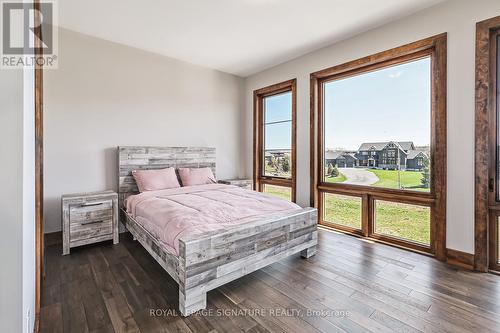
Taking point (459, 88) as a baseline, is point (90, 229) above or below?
below

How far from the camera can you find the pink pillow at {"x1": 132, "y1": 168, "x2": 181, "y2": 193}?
349cm

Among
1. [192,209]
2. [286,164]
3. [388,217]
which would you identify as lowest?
[388,217]

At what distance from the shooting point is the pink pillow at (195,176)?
3.95 m

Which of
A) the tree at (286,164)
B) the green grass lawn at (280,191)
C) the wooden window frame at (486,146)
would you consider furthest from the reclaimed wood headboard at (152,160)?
the wooden window frame at (486,146)

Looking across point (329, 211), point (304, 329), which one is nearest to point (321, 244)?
point (329, 211)

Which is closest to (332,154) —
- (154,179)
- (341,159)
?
(341,159)

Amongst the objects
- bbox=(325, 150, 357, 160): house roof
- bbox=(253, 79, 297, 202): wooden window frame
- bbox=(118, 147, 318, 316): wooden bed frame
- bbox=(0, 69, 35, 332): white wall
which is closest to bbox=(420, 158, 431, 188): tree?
bbox=(325, 150, 357, 160): house roof

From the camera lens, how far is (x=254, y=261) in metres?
2.19

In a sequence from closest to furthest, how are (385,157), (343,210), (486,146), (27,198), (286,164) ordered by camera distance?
(27,198) → (486,146) → (385,157) → (343,210) → (286,164)

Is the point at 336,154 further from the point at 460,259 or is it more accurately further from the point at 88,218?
the point at 88,218

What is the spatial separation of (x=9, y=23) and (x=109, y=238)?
9.23 feet

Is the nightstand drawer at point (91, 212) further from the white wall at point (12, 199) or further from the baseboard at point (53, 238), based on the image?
the white wall at point (12, 199)

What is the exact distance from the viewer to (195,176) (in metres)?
4.02

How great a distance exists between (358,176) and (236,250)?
2335 mm
